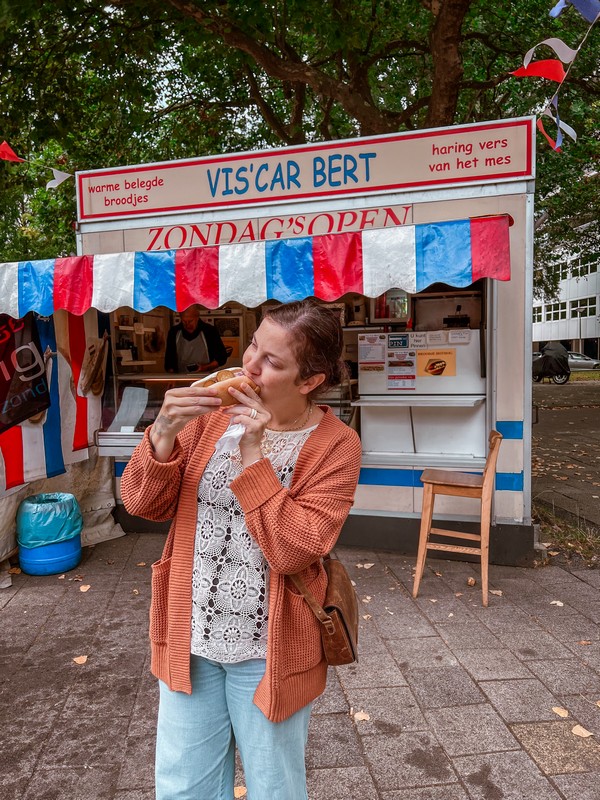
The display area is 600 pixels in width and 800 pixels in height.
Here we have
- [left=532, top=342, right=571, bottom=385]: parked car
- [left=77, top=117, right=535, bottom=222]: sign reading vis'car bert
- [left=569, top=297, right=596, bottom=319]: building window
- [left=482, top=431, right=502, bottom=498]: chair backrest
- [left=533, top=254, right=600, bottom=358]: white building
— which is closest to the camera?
[left=482, top=431, right=502, bottom=498]: chair backrest

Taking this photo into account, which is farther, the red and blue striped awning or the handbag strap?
the red and blue striped awning

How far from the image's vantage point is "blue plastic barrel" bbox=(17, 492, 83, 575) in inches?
198

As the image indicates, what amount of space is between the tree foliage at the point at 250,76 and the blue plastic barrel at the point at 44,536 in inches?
167

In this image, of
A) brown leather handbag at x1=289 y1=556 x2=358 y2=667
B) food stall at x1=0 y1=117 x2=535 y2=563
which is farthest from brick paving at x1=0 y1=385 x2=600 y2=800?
brown leather handbag at x1=289 y1=556 x2=358 y2=667

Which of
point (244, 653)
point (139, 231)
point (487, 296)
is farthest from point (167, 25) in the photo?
point (244, 653)

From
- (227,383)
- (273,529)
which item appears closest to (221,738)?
(273,529)

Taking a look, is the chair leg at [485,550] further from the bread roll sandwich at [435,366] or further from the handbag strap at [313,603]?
the handbag strap at [313,603]

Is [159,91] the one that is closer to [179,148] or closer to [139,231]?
[179,148]

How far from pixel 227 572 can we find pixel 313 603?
23 cm

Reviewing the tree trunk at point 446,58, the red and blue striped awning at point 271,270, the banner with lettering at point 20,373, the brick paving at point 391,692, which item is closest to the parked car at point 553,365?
the tree trunk at point 446,58

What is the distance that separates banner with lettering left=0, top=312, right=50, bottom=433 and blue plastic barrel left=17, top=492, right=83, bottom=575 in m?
0.74

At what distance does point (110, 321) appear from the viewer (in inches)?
245

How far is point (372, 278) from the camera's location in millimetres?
4219

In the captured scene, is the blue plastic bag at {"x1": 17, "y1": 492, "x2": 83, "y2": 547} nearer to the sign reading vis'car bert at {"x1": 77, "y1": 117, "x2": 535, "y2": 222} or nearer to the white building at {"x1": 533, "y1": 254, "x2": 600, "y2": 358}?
the sign reading vis'car bert at {"x1": 77, "y1": 117, "x2": 535, "y2": 222}
